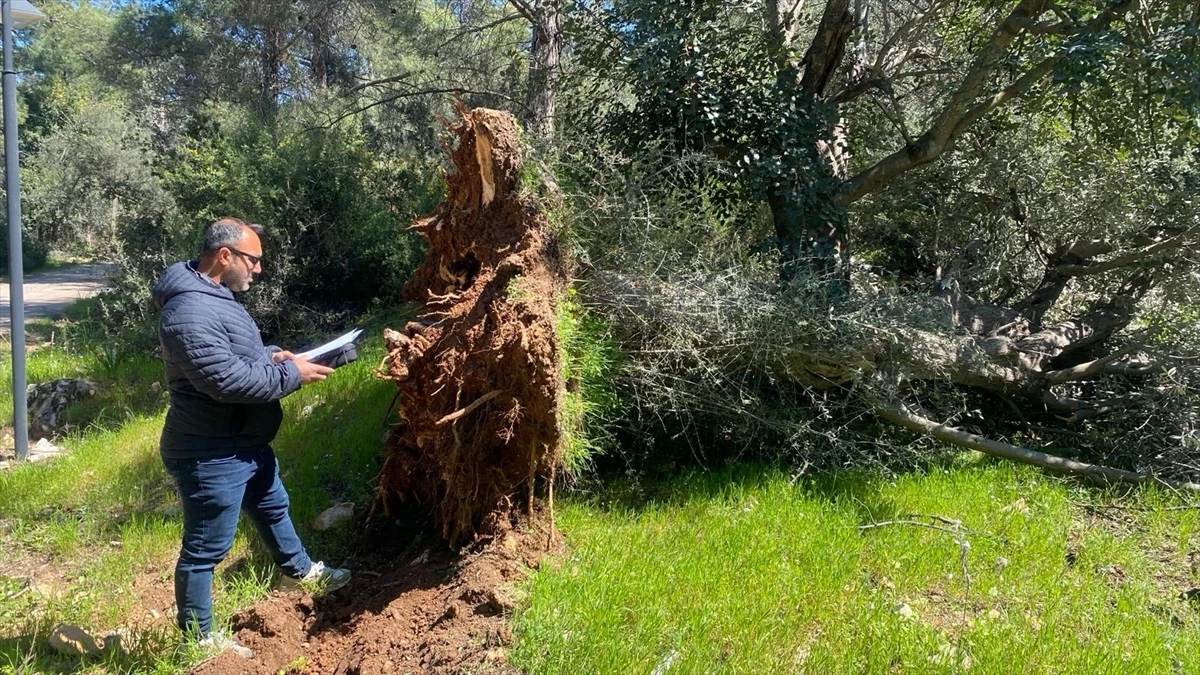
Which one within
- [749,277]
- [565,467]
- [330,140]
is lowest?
[565,467]

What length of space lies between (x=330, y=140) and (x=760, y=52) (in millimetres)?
6434

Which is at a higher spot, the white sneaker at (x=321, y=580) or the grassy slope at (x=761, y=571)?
the grassy slope at (x=761, y=571)

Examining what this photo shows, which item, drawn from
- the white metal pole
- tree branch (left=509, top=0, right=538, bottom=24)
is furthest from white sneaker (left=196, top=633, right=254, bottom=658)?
tree branch (left=509, top=0, right=538, bottom=24)

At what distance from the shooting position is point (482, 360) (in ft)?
11.7

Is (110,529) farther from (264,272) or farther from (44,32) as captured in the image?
(44,32)

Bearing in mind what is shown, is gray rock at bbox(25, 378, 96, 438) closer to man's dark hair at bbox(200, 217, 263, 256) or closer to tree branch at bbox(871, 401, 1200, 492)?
man's dark hair at bbox(200, 217, 263, 256)

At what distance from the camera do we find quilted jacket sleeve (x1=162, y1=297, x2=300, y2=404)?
3.14 m

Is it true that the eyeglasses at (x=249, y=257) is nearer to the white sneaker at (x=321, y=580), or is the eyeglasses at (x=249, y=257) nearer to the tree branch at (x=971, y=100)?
the white sneaker at (x=321, y=580)

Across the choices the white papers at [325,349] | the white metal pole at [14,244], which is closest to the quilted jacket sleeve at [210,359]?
the white papers at [325,349]

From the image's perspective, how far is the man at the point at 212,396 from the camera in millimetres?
3170

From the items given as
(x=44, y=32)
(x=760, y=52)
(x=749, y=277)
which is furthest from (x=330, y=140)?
(x=44, y=32)

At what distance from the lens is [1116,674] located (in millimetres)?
2951

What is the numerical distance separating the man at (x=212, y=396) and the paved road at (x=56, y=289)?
350 inches

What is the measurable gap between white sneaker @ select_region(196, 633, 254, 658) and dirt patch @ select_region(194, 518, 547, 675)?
0.04 metres
